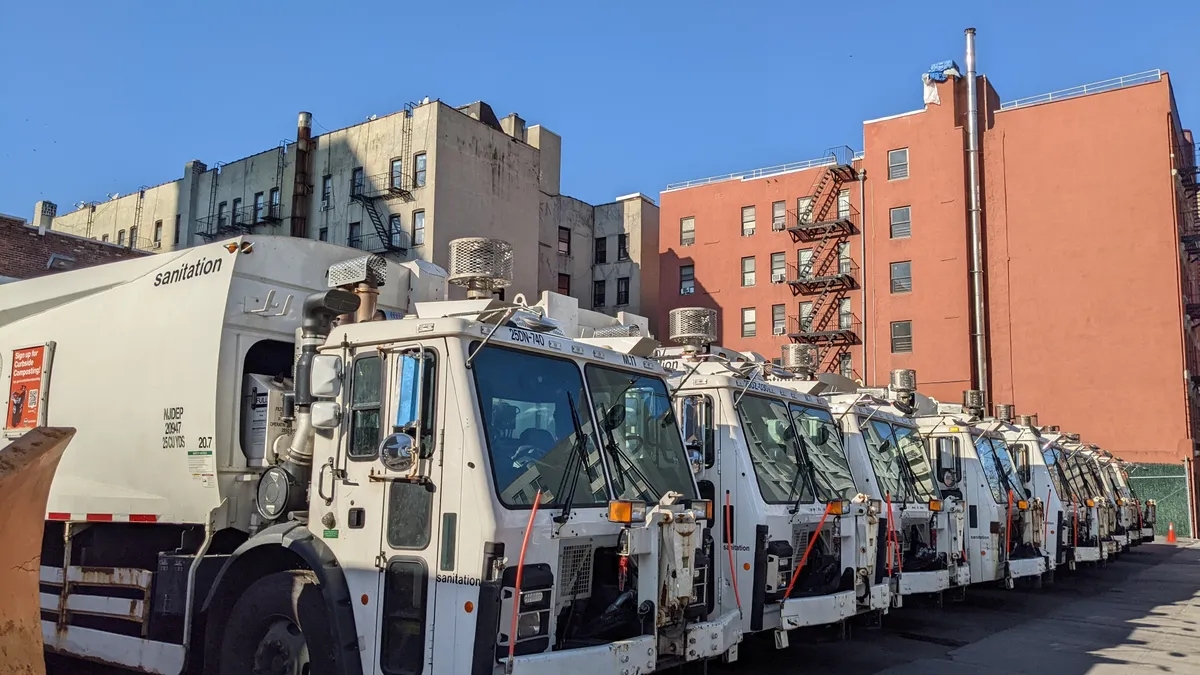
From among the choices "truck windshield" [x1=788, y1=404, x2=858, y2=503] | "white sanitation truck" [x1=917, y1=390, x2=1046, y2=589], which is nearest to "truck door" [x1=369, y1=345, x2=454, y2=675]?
"truck windshield" [x1=788, y1=404, x2=858, y2=503]

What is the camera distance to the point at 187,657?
6793 millimetres

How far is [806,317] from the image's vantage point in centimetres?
4291

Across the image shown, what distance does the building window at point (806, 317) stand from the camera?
42531 millimetres

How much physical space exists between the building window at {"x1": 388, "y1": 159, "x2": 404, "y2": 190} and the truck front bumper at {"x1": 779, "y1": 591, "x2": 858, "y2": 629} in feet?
113

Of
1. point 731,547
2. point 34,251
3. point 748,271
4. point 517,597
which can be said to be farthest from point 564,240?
point 517,597

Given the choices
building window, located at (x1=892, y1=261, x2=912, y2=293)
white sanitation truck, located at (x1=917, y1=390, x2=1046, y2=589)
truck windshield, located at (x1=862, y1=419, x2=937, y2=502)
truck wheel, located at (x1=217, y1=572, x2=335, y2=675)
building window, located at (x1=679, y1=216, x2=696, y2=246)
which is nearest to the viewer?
truck wheel, located at (x1=217, y1=572, x2=335, y2=675)

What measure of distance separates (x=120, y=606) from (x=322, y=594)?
2574 millimetres

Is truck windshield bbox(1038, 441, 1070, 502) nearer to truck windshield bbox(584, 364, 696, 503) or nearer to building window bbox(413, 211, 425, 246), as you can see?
truck windshield bbox(584, 364, 696, 503)

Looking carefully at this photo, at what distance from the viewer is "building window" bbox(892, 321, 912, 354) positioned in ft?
130

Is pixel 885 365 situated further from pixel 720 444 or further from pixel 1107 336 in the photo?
pixel 720 444

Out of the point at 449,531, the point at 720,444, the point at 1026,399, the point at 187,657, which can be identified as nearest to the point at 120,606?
the point at 187,657

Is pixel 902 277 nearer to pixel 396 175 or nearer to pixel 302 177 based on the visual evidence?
pixel 396 175

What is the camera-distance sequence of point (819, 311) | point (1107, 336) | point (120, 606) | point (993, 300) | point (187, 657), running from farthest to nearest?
point (819, 311)
point (993, 300)
point (1107, 336)
point (120, 606)
point (187, 657)

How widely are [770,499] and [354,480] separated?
3.97 metres
